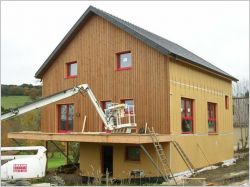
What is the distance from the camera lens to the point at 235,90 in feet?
161

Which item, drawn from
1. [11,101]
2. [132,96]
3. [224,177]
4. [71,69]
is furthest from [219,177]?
[11,101]

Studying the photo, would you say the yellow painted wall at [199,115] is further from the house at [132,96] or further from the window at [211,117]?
the window at [211,117]

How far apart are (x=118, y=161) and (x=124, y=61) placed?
189 inches

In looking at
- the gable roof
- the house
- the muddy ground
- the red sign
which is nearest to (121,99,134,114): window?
the house

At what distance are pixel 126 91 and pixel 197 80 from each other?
3.87 meters

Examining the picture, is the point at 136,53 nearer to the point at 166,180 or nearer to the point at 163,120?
the point at 163,120

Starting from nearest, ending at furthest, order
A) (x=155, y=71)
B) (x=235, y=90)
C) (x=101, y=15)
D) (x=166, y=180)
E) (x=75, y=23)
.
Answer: (x=166, y=180)
(x=155, y=71)
(x=101, y=15)
(x=75, y=23)
(x=235, y=90)

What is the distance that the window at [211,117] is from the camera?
2011cm

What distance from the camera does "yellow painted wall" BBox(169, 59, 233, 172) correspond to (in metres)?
16.3

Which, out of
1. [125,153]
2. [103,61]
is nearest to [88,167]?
[125,153]

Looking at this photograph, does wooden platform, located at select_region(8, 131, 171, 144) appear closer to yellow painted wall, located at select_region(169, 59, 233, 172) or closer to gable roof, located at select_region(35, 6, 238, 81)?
yellow painted wall, located at select_region(169, 59, 233, 172)

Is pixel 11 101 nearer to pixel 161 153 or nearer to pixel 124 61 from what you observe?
pixel 124 61

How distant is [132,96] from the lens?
17016mm

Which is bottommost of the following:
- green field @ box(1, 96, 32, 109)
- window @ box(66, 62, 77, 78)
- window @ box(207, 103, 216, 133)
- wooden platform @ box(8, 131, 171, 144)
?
wooden platform @ box(8, 131, 171, 144)
